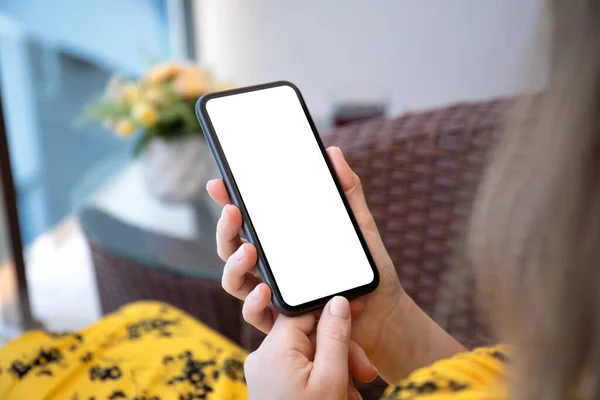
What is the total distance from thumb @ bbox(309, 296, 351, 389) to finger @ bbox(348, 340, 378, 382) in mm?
58

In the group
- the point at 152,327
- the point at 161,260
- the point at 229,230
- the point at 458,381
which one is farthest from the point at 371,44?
the point at 458,381

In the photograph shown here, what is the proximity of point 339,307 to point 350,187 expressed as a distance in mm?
133

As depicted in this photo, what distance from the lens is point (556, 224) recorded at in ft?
0.90

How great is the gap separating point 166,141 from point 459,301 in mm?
671

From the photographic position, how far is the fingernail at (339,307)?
463mm

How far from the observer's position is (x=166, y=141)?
1122 millimetres

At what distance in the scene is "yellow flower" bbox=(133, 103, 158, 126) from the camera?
1078mm

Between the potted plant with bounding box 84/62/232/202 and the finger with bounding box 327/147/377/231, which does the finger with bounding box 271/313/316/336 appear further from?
the potted plant with bounding box 84/62/232/202

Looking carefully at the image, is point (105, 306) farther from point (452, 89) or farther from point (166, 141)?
point (452, 89)

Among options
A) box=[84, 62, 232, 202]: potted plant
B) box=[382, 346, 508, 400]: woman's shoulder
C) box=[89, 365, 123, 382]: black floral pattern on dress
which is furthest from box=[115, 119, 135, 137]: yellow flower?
box=[382, 346, 508, 400]: woman's shoulder

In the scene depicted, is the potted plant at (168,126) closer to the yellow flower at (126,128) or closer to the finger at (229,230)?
the yellow flower at (126,128)

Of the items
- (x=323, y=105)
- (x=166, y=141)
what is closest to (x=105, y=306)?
(x=166, y=141)

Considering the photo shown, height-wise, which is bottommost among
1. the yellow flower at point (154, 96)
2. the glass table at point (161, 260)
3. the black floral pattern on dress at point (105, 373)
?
the glass table at point (161, 260)

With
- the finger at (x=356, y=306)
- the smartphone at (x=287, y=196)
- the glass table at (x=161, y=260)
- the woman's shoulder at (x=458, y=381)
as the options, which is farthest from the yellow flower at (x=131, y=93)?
the woman's shoulder at (x=458, y=381)
